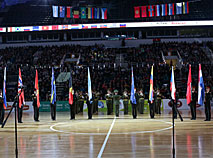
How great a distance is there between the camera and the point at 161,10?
49.8m

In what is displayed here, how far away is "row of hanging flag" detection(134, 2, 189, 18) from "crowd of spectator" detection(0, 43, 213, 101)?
501 centimetres

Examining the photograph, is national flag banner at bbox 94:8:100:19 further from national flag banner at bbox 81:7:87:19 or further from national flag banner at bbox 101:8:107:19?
national flag banner at bbox 81:7:87:19

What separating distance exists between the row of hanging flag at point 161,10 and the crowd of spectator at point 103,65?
197 inches

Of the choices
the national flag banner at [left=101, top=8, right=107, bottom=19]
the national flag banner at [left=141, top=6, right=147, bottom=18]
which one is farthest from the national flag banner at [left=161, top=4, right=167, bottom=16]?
the national flag banner at [left=101, top=8, right=107, bottom=19]

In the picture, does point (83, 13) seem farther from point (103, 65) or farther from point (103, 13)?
point (103, 65)

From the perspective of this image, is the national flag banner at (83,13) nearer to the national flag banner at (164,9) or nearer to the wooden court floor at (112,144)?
the national flag banner at (164,9)

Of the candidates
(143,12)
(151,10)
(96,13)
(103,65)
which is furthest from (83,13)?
(103,65)

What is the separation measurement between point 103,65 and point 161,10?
13742 millimetres

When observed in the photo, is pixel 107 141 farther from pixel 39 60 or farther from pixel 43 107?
pixel 39 60

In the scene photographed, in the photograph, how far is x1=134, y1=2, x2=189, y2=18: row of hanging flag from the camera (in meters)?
49.5

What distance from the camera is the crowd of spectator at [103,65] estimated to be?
37031mm

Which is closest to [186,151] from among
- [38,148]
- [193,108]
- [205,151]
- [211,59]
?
[205,151]

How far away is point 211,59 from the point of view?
43688mm

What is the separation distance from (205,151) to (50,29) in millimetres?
42139
